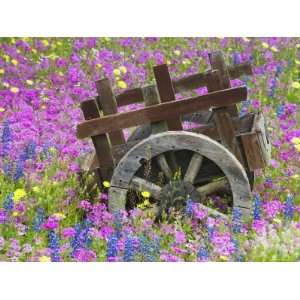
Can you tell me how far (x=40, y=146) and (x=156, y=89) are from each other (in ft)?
4.78

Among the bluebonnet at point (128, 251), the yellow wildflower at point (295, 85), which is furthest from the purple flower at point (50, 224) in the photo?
the yellow wildflower at point (295, 85)

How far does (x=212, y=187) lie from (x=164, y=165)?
1.09 feet

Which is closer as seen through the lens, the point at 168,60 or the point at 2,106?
the point at 2,106

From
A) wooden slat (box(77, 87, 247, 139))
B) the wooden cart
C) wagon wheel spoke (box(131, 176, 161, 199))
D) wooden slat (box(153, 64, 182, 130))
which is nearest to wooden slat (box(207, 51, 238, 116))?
the wooden cart

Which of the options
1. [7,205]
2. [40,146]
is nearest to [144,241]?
[7,205]

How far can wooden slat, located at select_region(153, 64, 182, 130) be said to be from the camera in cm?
445

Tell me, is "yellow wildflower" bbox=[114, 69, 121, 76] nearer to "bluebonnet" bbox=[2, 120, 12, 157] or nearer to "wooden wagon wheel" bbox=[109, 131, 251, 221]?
"bluebonnet" bbox=[2, 120, 12, 157]

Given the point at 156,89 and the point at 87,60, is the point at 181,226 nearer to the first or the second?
the point at 156,89

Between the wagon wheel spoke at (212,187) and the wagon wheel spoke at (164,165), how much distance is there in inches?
8.3

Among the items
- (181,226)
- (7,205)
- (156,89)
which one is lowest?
(181,226)

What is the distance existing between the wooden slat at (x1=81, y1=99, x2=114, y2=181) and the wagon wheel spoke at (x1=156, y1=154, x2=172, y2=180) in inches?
13.6

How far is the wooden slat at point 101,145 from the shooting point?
4574 mm

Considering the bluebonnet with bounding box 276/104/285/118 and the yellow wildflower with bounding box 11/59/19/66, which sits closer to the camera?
the bluebonnet with bounding box 276/104/285/118

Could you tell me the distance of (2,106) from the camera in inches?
241
